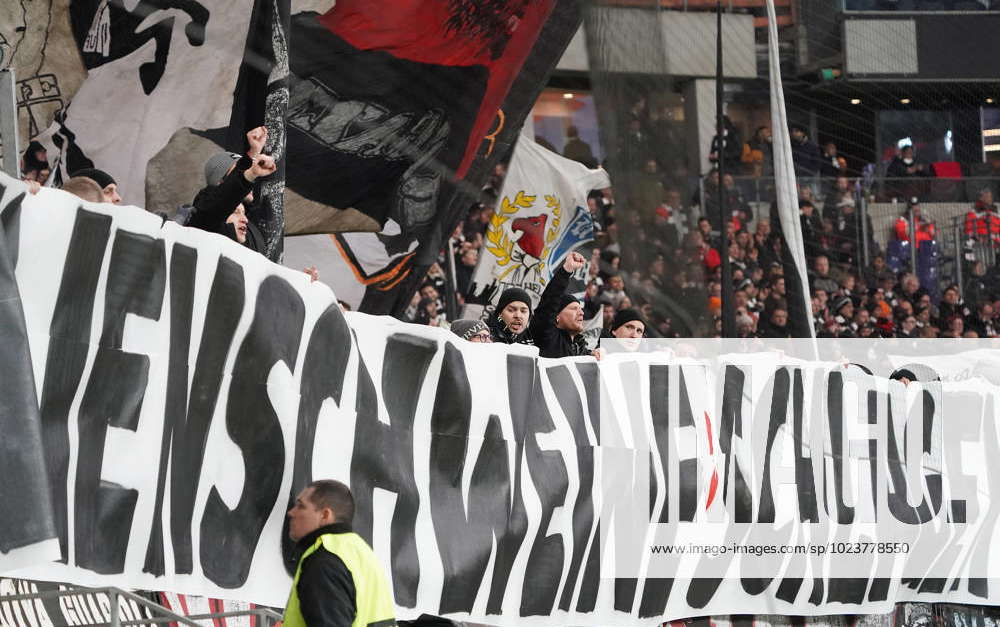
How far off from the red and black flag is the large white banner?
3.91 m

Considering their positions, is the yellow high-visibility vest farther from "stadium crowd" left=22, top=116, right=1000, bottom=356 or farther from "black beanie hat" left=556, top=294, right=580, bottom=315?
"black beanie hat" left=556, top=294, right=580, bottom=315

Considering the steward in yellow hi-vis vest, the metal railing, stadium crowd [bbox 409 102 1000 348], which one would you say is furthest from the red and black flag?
the steward in yellow hi-vis vest

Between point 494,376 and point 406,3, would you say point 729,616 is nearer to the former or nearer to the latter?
point 494,376

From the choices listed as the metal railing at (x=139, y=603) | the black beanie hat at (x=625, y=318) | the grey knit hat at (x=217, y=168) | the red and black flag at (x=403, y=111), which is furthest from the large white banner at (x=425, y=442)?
the red and black flag at (x=403, y=111)

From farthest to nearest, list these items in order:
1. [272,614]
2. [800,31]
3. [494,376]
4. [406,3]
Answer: [800,31] → [406,3] → [494,376] → [272,614]

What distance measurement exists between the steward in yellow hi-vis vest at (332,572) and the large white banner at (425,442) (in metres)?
0.72

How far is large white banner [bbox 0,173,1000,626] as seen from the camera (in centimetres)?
454

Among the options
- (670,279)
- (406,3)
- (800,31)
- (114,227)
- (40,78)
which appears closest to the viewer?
(114,227)

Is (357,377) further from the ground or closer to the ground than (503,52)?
closer to the ground

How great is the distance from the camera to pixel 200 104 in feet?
30.2

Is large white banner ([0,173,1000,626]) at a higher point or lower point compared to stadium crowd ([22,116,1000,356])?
lower

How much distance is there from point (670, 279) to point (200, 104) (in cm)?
498

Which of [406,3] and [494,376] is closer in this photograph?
[494,376]

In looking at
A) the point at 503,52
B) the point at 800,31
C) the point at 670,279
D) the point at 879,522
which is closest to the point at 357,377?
the point at 879,522
